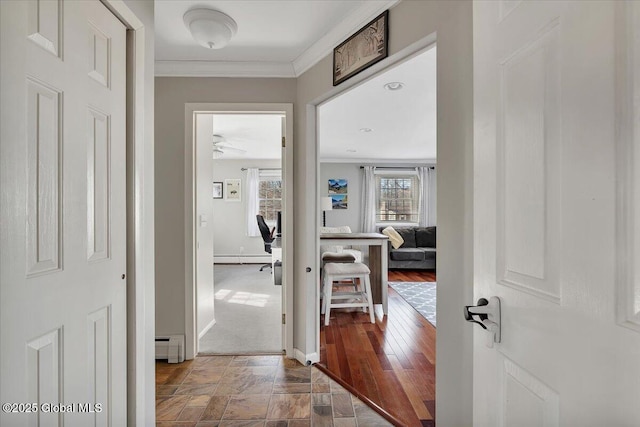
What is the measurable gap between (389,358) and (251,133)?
150 inches

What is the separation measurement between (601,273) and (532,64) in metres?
0.46

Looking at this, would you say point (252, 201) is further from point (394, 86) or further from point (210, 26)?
point (210, 26)

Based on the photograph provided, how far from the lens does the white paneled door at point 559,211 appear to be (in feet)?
1.50

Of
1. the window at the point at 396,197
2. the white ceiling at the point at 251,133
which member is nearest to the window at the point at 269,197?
the white ceiling at the point at 251,133

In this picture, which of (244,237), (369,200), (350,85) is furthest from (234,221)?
(350,85)

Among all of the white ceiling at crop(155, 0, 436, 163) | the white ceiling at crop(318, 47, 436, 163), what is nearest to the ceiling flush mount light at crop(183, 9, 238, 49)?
the white ceiling at crop(155, 0, 436, 163)

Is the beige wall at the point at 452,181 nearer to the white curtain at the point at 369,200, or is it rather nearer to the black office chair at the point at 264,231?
the black office chair at the point at 264,231

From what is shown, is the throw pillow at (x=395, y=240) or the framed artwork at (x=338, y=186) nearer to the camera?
the throw pillow at (x=395, y=240)

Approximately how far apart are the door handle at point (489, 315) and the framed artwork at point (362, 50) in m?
1.36

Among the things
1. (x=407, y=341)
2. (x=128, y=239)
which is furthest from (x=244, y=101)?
(x=407, y=341)

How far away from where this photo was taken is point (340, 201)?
7.24 meters

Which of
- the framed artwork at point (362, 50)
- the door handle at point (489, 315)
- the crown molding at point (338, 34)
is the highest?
the crown molding at point (338, 34)

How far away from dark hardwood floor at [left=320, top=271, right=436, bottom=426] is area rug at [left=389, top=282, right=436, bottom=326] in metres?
0.12

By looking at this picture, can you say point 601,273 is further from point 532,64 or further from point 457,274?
point 457,274
